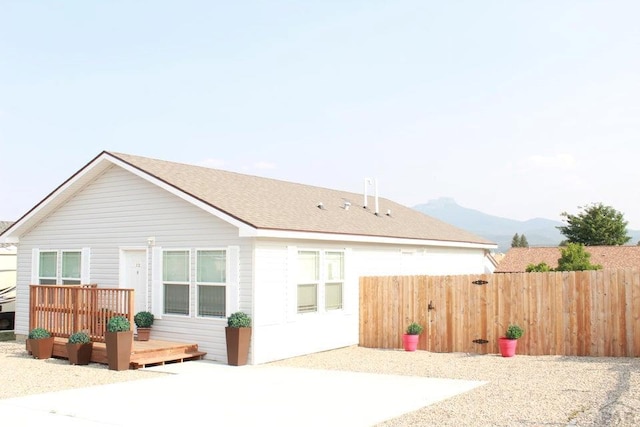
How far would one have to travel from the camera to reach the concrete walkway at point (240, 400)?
885cm

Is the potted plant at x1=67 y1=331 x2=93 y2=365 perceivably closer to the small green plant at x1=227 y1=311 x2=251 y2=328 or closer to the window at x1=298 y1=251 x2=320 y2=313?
the small green plant at x1=227 y1=311 x2=251 y2=328

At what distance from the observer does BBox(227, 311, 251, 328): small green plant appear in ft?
45.8

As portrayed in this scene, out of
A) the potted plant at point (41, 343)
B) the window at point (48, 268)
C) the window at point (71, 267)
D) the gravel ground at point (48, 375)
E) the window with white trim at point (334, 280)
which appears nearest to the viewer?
the gravel ground at point (48, 375)

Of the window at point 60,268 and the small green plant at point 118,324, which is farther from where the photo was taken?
the window at point 60,268

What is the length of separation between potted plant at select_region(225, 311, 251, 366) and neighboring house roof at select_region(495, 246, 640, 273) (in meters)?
28.5

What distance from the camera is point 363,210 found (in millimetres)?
22141

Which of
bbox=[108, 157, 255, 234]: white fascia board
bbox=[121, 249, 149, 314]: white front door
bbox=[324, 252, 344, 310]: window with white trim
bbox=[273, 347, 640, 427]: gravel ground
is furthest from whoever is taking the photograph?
bbox=[324, 252, 344, 310]: window with white trim

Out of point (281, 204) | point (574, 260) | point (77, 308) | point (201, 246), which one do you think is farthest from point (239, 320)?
point (574, 260)

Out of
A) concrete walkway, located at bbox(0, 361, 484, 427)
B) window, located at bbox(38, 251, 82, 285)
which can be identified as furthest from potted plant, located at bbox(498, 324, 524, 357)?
window, located at bbox(38, 251, 82, 285)

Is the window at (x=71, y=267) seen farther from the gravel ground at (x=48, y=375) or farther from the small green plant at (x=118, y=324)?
the small green plant at (x=118, y=324)

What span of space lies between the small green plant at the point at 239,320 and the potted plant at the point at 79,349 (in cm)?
323

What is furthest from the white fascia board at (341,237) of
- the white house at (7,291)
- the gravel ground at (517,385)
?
the white house at (7,291)

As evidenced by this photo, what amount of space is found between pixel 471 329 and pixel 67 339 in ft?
31.3

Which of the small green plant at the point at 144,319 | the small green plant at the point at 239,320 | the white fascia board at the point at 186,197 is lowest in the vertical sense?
the small green plant at the point at 144,319
